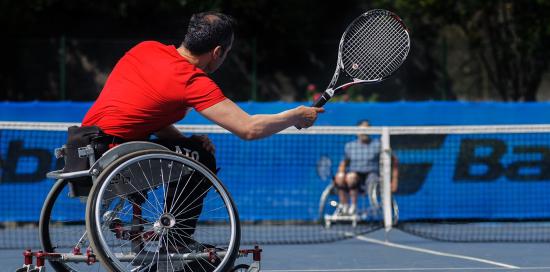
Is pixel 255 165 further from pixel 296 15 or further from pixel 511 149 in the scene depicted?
pixel 296 15

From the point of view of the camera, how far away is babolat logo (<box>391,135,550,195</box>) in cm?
1361

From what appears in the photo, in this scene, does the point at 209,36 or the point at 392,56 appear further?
the point at 392,56

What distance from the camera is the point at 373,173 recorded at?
523 inches

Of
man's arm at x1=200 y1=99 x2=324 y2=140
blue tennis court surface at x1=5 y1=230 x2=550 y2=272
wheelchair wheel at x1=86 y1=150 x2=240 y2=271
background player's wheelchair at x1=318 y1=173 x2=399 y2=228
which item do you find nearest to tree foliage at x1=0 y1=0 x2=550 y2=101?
background player's wheelchair at x1=318 y1=173 x2=399 y2=228

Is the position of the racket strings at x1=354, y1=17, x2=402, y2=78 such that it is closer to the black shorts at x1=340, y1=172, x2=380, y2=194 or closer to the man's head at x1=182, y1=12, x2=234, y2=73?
the man's head at x1=182, y1=12, x2=234, y2=73

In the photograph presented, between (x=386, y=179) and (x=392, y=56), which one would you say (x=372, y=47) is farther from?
(x=386, y=179)

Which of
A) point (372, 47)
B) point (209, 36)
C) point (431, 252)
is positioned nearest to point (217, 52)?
point (209, 36)

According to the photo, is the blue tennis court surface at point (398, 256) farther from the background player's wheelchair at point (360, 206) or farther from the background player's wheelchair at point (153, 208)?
the background player's wheelchair at point (153, 208)

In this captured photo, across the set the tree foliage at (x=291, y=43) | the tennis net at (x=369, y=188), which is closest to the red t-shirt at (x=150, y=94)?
the tennis net at (x=369, y=188)

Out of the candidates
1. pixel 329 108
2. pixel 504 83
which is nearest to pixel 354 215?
pixel 329 108

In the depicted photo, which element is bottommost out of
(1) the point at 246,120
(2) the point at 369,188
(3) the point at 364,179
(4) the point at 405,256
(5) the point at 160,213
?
(4) the point at 405,256

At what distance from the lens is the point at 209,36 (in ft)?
20.3

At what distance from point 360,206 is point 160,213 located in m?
7.78

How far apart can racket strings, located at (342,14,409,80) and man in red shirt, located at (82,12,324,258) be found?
73cm
